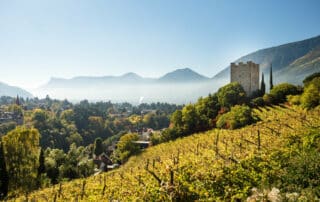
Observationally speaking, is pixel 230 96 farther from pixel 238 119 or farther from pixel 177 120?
pixel 238 119

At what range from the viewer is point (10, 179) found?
2781 cm

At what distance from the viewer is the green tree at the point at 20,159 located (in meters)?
27.9

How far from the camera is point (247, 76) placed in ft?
160

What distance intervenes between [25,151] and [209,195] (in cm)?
2313

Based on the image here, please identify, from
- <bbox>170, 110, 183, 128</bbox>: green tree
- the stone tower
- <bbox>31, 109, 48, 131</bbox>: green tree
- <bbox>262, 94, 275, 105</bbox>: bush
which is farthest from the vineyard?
<bbox>31, 109, 48, 131</bbox>: green tree

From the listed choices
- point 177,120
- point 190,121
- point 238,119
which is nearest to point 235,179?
point 238,119

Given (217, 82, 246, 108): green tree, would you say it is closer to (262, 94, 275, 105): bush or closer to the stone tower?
(262, 94, 275, 105): bush

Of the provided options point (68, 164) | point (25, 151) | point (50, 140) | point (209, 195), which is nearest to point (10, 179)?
point (25, 151)

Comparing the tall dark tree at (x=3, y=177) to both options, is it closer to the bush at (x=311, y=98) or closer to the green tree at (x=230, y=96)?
the green tree at (x=230, y=96)

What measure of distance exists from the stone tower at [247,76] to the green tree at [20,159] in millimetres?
35204

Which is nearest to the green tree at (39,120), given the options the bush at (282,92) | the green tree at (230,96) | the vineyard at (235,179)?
the green tree at (230,96)

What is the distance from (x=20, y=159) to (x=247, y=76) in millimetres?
37759

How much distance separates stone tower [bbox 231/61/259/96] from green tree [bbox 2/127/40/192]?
115ft

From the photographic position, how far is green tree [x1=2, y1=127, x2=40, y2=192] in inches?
1097
